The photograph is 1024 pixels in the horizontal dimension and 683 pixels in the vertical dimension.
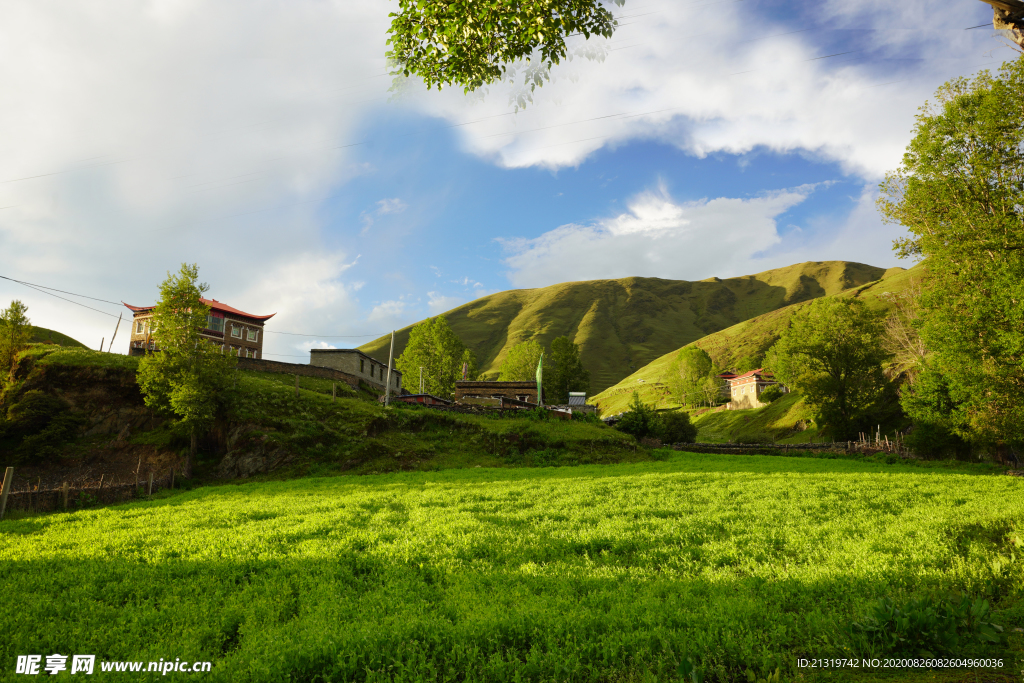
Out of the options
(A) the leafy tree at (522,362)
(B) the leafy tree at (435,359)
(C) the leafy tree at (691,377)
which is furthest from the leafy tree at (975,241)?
(C) the leafy tree at (691,377)

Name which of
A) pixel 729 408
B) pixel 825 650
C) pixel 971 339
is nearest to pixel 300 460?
pixel 825 650

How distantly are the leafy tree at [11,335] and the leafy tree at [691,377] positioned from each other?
140 meters

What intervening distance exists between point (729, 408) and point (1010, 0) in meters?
128

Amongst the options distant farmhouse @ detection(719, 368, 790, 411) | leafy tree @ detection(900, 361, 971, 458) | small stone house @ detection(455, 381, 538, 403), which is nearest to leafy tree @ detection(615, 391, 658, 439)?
small stone house @ detection(455, 381, 538, 403)

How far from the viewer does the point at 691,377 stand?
144 metres

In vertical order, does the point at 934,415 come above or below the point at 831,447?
above

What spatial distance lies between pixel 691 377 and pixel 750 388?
2615cm

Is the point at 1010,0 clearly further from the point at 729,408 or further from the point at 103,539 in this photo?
the point at 729,408

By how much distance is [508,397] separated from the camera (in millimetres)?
66000

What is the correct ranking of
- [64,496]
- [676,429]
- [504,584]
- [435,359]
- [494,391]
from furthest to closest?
[435,359], [494,391], [676,429], [64,496], [504,584]

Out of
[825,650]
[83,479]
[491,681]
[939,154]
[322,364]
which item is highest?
[939,154]

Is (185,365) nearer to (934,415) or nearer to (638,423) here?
(638,423)

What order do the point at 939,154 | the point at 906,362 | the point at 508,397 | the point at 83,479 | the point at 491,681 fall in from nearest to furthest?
the point at 491,681
the point at 83,479
the point at 939,154
the point at 906,362
the point at 508,397

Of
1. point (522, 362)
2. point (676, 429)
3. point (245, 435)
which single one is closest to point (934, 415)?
point (676, 429)
